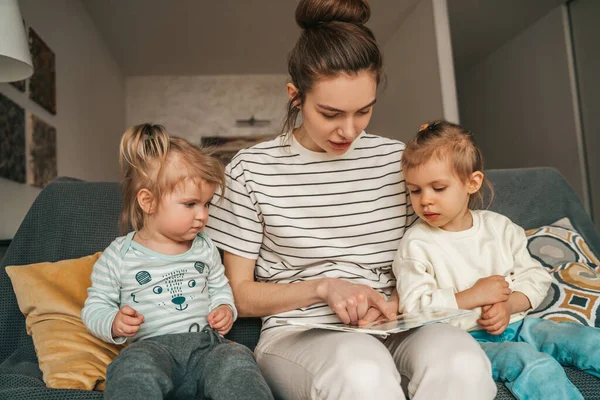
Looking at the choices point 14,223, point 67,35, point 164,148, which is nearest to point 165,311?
point 164,148

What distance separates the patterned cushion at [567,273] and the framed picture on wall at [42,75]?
9.95 ft

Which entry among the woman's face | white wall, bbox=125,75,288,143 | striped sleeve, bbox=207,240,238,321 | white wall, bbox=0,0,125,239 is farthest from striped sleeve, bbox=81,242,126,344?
white wall, bbox=125,75,288,143

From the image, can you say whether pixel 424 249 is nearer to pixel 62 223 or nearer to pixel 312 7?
pixel 312 7

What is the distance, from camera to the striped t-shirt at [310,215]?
1446mm

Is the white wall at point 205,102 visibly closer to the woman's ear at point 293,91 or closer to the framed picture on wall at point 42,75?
the framed picture on wall at point 42,75

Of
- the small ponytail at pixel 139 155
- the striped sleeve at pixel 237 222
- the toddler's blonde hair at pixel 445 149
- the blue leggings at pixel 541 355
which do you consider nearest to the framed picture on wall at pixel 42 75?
the small ponytail at pixel 139 155

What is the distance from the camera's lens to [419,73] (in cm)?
575

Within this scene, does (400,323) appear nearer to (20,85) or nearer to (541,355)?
(541,355)

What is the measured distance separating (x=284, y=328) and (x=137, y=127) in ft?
2.12

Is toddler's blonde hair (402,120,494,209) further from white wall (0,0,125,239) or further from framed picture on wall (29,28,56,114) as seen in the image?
framed picture on wall (29,28,56,114)

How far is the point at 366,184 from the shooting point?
1.52m

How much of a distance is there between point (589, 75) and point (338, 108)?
516 cm

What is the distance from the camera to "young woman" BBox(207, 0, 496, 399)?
126 cm

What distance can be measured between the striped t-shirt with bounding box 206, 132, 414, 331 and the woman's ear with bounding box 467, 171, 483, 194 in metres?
0.18
